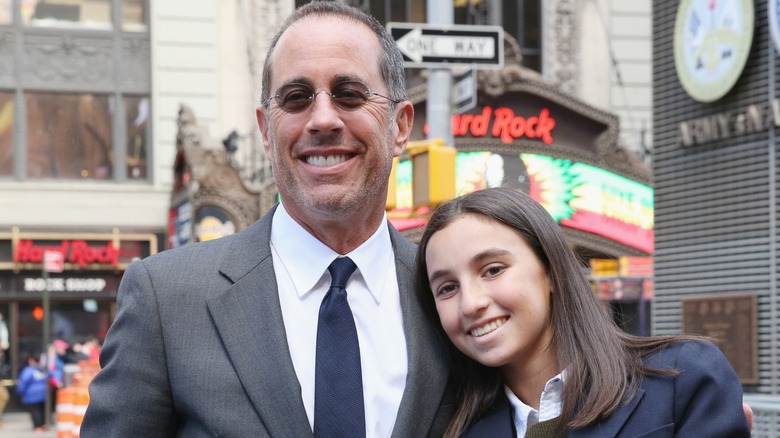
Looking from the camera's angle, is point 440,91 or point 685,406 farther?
point 440,91

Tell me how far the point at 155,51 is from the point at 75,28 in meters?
2.05

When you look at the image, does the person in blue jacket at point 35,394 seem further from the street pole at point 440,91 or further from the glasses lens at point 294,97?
the glasses lens at point 294,97

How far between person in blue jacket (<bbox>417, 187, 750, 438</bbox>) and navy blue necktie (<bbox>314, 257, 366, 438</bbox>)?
0.30m

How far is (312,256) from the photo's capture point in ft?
11.2

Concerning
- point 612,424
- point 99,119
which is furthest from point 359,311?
point 99,119

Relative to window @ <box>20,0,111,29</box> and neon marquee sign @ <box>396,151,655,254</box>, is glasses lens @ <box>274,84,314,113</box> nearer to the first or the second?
neon marquee sign @ <box>396,151,655,254</box>

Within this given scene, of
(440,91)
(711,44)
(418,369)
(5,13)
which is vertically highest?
(5,13)

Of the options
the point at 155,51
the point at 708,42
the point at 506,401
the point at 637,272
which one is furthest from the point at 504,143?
the point at 506,401

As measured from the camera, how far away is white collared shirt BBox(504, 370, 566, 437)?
10.9 ft

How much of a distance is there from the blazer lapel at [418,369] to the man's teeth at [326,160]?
1.60 feet

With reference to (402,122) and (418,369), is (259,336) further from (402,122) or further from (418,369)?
(402,122)

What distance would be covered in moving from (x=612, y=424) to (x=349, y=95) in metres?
1.19

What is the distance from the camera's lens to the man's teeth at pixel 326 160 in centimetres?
332

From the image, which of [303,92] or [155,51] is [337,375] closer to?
[303,92]
